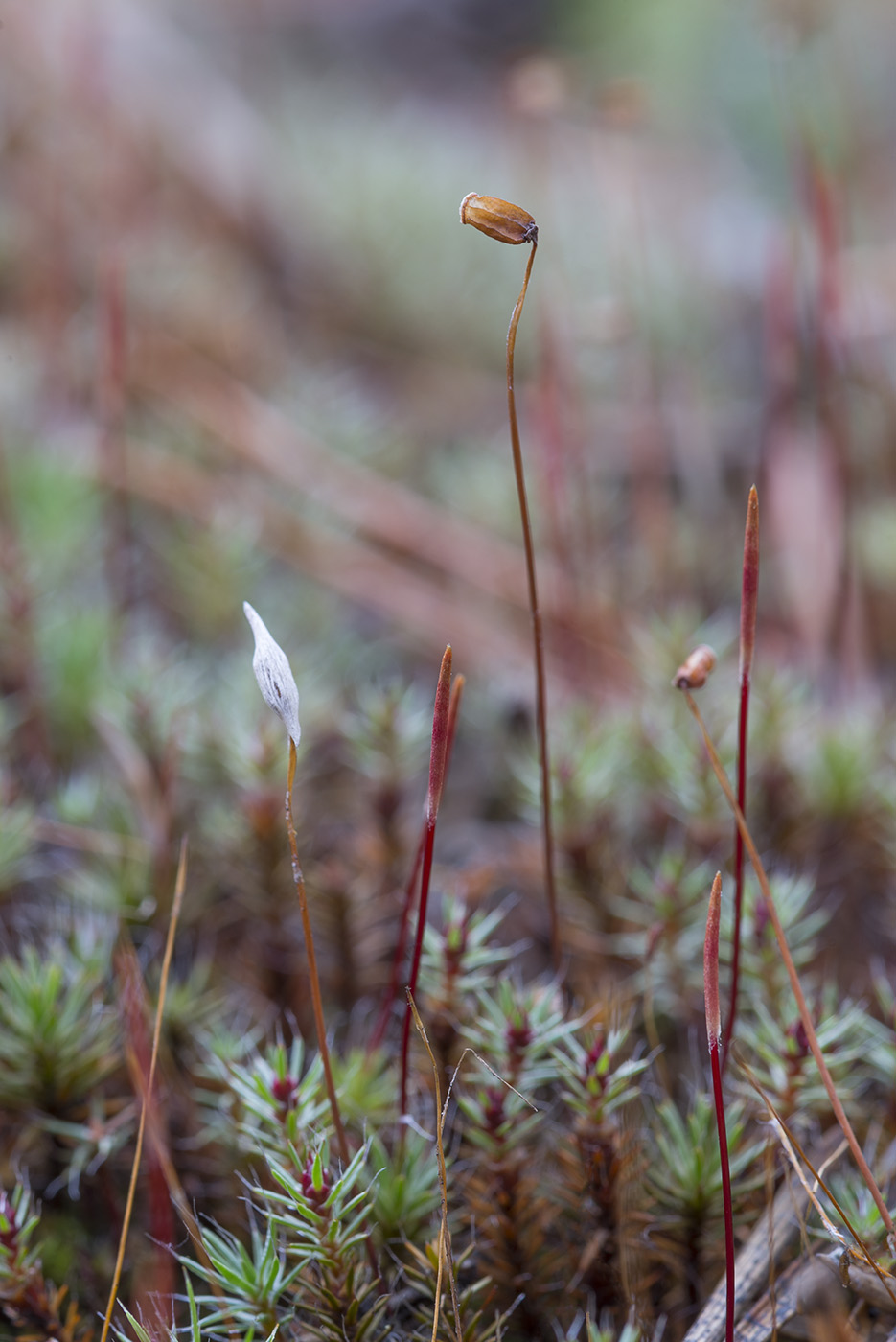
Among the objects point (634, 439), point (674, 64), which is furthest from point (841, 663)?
point (674, 64)

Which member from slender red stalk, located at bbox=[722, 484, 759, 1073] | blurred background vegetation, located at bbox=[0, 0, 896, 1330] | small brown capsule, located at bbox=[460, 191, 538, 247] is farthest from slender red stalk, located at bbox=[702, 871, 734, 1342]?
small brown capsule, located at bbox=[460, 191, 538, 247]

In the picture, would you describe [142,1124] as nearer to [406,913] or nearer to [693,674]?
[406,913]

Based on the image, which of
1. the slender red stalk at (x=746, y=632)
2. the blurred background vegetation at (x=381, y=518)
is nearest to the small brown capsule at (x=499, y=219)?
the slender red stalk at (x=746, y=632)

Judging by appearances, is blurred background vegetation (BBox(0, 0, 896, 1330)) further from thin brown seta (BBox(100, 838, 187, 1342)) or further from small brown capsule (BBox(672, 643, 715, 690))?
small brown capsule (BBox(672, 643, 715, 690))

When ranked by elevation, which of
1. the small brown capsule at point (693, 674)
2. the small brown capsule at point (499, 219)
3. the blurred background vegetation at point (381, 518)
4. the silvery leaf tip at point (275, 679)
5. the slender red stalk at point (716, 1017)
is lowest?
the blurred background vegetation at point (381, 518)

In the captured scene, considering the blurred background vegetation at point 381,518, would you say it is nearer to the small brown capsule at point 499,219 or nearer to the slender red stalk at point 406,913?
the slender red stalk at point 406,913

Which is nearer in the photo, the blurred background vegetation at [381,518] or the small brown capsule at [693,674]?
the small brown capsule at [693,674]

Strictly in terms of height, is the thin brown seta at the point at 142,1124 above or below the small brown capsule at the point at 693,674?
below

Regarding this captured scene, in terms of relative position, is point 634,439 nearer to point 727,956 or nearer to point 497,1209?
point 727,956
